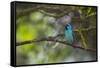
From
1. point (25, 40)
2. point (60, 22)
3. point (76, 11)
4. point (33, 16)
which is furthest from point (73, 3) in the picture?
point (25, 40)

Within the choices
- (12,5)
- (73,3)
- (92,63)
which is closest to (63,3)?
(73,3)

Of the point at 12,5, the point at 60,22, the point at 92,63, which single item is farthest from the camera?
the point at 92,63

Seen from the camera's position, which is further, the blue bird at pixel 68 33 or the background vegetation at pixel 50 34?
the blue bird at pixel 68 33

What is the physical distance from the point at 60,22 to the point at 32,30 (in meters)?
0.33

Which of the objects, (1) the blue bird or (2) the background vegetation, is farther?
(1) the blue bird

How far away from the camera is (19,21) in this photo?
2.49 meters

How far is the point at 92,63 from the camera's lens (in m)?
2.90

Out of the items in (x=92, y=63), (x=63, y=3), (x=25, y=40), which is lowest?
(x=92, y=63)

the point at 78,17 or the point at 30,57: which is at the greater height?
the point at 78,17

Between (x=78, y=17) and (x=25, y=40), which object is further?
(x=78, y=17)

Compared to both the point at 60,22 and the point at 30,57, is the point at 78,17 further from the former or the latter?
the point at 30,57

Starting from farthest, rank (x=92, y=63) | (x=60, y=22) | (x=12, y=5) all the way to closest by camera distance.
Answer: (x=92, y=63), (x=60, y=22), (x=12, y=5)

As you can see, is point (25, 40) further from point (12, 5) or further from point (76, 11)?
point (76, 11)

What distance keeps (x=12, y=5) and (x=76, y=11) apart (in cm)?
72
